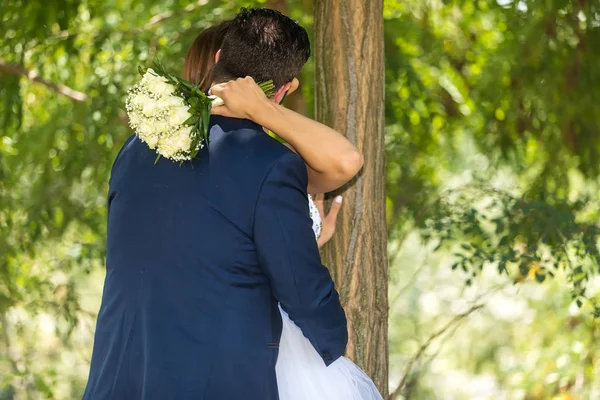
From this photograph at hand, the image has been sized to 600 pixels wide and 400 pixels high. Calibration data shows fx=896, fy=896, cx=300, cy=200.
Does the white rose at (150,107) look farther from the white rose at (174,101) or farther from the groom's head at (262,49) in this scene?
the groom's head at (262,49)

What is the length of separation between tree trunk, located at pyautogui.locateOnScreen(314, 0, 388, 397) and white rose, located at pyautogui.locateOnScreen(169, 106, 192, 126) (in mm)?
1004

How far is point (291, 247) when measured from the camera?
2004 millimetres

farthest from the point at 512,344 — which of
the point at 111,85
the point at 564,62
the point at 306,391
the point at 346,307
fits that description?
the point at 306,391

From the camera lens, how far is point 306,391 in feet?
7.48

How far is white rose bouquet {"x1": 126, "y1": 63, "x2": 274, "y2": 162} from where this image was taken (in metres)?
2.04

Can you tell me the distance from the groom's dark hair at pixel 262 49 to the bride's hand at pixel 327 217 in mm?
783

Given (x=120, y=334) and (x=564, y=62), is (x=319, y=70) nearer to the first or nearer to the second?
(x=120, y=334)

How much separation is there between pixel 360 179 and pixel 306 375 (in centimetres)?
89

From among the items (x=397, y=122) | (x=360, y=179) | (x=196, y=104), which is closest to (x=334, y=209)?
(x=360, y=179)

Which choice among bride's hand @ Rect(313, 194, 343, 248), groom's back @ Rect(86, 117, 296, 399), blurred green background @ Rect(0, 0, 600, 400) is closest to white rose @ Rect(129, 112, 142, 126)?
groom's back @ Rect(86, 117, 296, 399)

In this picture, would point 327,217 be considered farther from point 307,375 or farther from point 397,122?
point 397,122

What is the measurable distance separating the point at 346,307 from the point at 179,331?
1.06 m

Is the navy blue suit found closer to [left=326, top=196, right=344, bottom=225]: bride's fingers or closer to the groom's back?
the groom's back

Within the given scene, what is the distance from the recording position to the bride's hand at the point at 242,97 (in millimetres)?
2137
